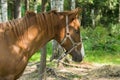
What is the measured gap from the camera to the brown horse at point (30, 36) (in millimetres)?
5188

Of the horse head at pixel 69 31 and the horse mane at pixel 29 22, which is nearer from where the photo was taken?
the horse mane at pixel 29 22

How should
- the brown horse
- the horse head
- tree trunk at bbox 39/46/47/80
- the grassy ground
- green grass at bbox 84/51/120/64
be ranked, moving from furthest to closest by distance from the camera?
green grass at bbox 84/51/120/64
the grassy ground
tree trunk at bbox 39/46/47/80
the horse head
the brown horse

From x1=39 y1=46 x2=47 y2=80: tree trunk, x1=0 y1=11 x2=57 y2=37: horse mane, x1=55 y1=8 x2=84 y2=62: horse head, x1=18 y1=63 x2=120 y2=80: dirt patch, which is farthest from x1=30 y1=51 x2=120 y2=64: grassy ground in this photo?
x1=0 y1=11 x2=57 y2=37: horse mane

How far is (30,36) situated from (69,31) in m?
0.67

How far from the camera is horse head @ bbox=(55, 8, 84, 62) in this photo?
5578mm

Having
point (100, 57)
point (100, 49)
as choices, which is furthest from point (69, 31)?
point (100, 49)

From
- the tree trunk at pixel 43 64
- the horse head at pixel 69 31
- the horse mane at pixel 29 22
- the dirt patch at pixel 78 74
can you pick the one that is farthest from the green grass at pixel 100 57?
the horse mane at pixel 29 22

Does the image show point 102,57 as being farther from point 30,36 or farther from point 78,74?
point 30,36

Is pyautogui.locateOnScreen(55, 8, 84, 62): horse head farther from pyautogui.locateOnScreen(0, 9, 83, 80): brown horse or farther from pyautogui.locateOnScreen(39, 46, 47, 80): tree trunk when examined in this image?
pyautogui.locateOnScreen(39, 46, 47, 80): tree trunk

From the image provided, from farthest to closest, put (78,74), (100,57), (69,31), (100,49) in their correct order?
1. (100,49)
2. (100,57)
3. (78,74)
4. (69,31)

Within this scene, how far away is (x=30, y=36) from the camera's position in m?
5.49

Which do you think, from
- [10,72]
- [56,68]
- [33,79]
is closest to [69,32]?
[10,72]

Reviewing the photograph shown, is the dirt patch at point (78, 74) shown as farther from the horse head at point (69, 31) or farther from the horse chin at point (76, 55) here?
the horse head at point (69, 31)

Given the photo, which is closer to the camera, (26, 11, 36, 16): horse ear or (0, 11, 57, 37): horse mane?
(0, 11, 57, 37): horse mane
